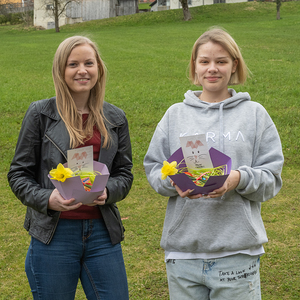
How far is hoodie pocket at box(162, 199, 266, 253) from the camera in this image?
226cm

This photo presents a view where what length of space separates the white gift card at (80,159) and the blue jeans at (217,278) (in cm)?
70

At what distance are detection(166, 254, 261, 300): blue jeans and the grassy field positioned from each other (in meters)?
1.81

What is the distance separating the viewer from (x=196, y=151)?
6.87ft

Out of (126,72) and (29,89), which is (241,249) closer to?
(29,89)

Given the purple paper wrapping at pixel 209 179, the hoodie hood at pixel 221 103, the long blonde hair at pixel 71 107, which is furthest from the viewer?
the long blonde hair at pixel 71 107

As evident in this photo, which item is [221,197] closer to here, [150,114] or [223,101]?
[223,101]

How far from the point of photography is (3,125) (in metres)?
9.77

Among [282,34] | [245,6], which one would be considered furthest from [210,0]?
[282,34]

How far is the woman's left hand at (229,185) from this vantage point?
2119 mm

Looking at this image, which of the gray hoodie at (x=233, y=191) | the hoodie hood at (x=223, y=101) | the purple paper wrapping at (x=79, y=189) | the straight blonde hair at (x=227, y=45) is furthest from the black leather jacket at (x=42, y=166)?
the straight blonde hair at (x=227, y=45)

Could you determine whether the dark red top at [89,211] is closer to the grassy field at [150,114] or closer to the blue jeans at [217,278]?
the blue jeans at [217,278]

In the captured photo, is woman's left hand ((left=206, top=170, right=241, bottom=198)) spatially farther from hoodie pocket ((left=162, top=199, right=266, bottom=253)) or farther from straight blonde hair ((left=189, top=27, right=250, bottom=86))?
straight blonde hair ((left=189, top=27, right=250, bottom=86))

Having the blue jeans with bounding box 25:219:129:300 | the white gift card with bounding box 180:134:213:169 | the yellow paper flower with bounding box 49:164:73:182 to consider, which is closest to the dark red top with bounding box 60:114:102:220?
the blue jeans with bounding box 25:219:129:300

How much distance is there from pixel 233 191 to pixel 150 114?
27.0ft
